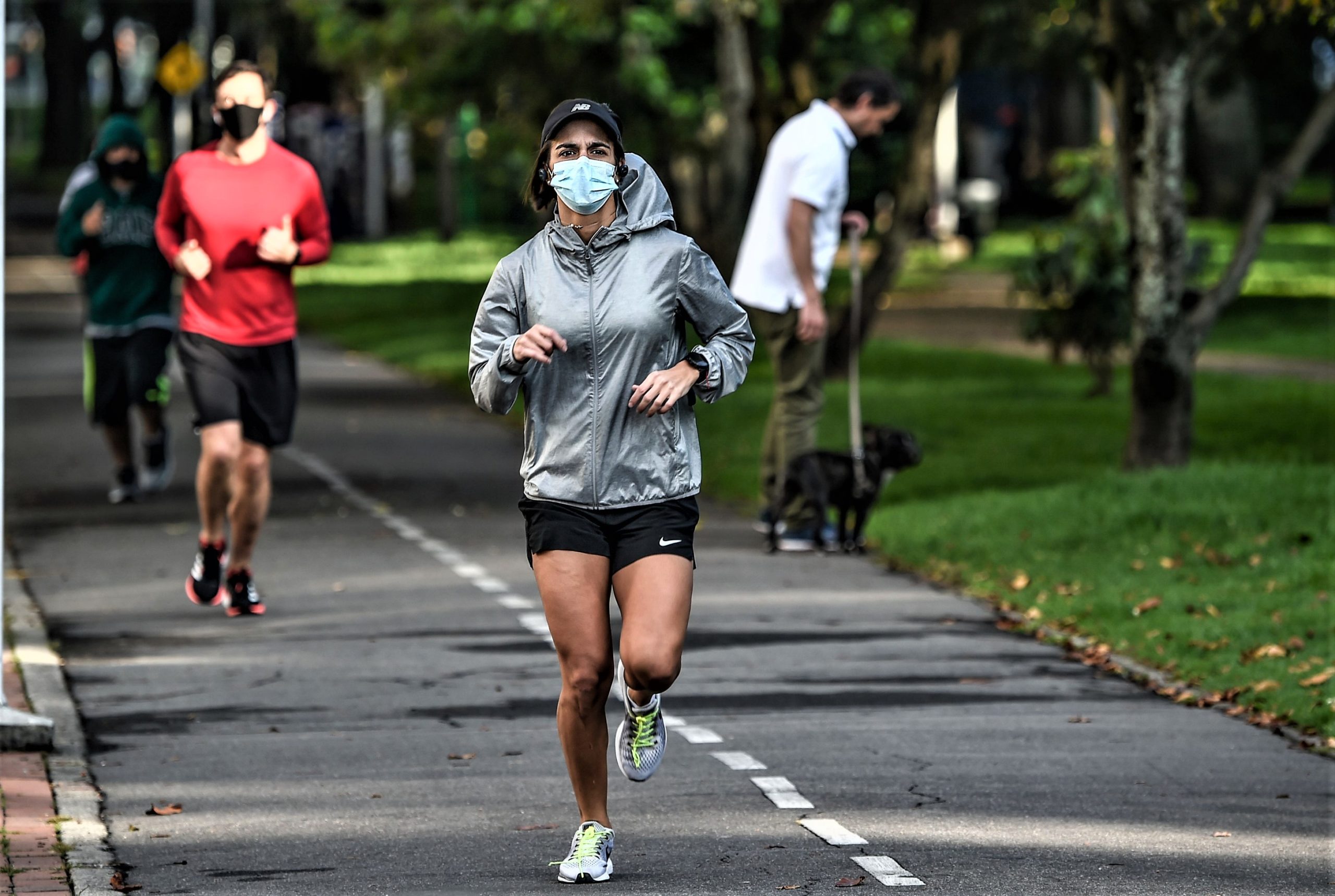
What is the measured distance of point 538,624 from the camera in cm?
1036

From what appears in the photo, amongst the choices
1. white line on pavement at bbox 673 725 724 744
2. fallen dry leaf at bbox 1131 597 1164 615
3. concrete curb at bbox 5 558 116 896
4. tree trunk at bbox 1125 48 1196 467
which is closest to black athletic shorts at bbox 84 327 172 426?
concrete curb at bbox 5 558 116 896

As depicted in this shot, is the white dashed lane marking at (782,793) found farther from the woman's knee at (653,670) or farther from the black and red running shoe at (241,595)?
the black and red running shoe at (241,595)

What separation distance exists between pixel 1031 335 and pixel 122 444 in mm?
9241

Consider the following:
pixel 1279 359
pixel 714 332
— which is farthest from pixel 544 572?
pixel 1279 359

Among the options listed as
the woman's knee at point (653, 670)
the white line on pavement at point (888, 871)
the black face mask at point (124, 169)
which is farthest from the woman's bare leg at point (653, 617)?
the black face mask at point (124, 169)

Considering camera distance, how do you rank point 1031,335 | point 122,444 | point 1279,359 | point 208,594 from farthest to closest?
point 1279,359, point 1031,335, point 122,444, point 208,594

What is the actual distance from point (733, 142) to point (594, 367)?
19767mm

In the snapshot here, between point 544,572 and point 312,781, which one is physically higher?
point 544,572

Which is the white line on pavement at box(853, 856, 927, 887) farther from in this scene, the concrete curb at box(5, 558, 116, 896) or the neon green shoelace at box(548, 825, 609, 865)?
the concrete curb at box(5, 558, 116, 896)

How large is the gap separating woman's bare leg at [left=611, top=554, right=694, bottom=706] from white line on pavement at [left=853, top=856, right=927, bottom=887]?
731mm

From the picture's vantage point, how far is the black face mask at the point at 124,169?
521 inches

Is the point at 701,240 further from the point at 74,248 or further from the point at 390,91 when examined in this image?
the point at 74,248

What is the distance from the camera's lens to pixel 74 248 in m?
13.4

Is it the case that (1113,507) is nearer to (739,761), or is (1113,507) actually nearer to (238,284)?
(238,284)
